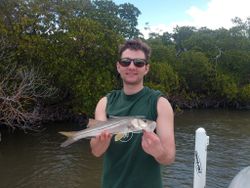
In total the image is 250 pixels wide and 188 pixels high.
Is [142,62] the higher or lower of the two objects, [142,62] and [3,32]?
the lower

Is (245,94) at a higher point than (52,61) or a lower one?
lower

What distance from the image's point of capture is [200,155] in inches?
230

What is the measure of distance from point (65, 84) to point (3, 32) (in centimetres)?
511

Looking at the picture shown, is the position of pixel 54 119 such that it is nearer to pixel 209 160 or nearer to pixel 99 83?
pixel 99 83

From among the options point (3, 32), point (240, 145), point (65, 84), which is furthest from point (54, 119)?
point (240, 145)

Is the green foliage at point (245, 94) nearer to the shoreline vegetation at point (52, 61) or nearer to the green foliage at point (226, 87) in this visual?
the green foliage at point (226, 87)

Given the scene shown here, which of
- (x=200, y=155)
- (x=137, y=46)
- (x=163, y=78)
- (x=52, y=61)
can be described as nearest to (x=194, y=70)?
(x=163, y=78)

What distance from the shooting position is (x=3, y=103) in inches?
664

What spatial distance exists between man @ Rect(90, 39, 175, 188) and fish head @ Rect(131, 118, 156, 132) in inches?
2.9

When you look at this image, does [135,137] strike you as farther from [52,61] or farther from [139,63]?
[52,61]

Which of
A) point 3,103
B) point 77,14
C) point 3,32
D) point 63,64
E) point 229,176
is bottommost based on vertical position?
point 229,176

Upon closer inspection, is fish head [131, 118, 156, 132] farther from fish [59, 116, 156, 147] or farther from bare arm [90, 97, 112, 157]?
bare arm [90, 97, 112, 157]

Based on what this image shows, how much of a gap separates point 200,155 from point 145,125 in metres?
3.46

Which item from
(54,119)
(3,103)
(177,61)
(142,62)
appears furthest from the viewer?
(177,61)
